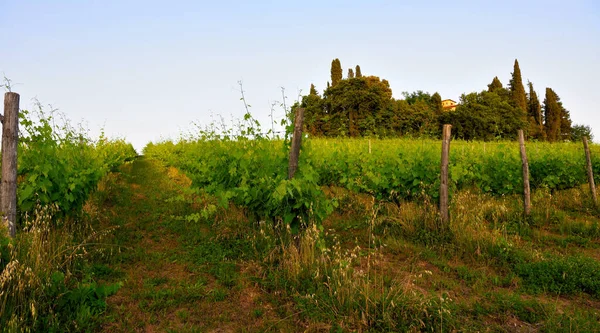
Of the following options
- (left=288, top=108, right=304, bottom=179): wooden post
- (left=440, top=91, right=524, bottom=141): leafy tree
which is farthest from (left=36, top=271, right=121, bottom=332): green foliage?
(left=440, top=91, right=524, bottom=141): leafy tree

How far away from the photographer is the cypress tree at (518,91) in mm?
46281

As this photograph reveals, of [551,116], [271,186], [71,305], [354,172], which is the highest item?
[551,116]

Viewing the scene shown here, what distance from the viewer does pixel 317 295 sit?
3.65m

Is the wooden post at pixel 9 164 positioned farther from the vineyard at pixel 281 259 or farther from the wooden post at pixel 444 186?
the wooden post at pixel 444 186

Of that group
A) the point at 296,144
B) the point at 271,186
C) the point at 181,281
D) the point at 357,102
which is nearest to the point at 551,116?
the point at 357,102

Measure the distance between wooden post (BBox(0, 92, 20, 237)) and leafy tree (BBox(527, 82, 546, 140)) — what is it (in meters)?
49.8

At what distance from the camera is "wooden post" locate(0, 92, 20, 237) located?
429 cm

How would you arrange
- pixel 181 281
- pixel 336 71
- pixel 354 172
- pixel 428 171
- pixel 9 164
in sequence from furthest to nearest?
pixel 336 71 < pixel 354 172 < pixel 428 171 < pixel 181 281 < pixel 9 164

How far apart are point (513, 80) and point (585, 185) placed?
140 feet

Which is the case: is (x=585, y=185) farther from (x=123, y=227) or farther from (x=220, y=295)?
(x=123, y=227)

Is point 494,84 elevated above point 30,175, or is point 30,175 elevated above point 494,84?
point 494,84

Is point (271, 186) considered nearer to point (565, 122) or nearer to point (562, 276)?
point (562, 276)

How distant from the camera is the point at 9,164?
4.30m

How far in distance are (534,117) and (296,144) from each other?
54.6 metres
